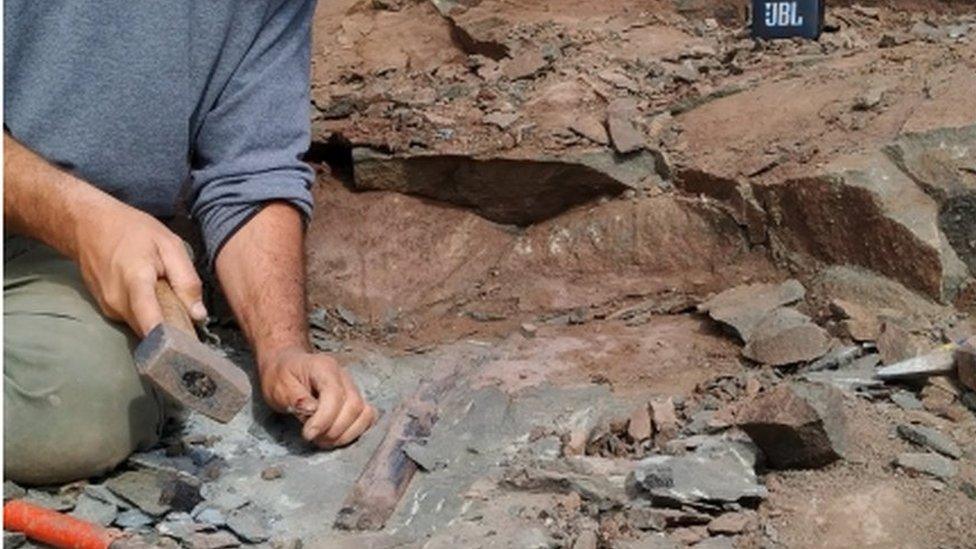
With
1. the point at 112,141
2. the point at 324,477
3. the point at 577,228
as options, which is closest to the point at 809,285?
the point at 577,228

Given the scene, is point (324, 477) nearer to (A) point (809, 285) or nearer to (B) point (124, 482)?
(B) point (124, 482)

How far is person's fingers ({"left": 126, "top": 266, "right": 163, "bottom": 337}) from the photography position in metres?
2.80

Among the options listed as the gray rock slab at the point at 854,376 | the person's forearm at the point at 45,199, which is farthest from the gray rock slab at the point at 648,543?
the person's forearm at the point at 45,199

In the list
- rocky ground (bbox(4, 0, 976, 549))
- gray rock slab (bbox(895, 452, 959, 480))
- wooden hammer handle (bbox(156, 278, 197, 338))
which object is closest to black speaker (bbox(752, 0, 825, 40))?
rocky ground (bbox(4, 0, 976, 549))

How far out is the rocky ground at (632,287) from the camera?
2.79m

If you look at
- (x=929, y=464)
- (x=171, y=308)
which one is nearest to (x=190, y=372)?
(x=171, y=308)

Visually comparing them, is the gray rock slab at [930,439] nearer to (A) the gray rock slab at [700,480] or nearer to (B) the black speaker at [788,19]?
(A) the gray rock slab at [700,480]

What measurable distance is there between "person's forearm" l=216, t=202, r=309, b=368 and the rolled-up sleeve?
33 mm

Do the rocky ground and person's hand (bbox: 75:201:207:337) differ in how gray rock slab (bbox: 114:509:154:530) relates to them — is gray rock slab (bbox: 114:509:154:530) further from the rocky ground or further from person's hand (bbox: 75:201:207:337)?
person's hand (bbox: 75:201:207:337)

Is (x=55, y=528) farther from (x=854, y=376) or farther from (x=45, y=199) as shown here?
(x=854, y=376)

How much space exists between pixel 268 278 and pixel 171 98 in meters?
0.49

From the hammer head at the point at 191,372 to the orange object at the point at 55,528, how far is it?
Result: 0.30 metres

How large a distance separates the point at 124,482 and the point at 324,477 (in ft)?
1.37

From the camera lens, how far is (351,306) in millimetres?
4328
